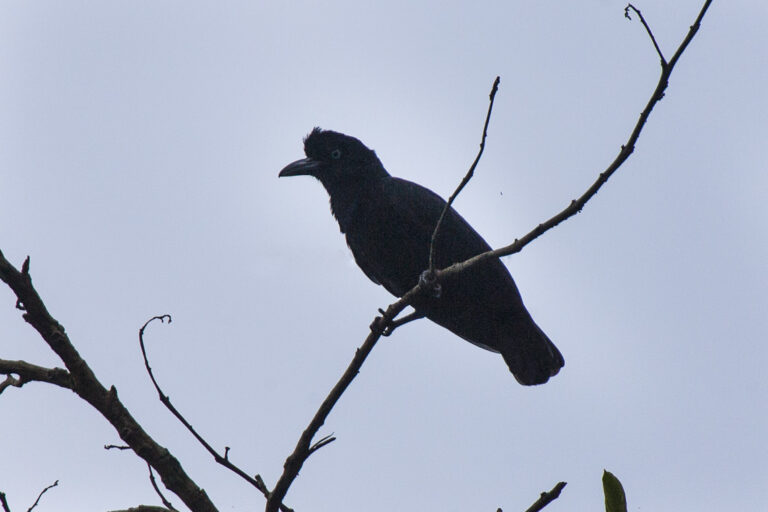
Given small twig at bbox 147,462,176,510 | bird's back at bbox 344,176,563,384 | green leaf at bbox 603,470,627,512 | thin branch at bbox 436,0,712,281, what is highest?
bird's back at bbox 344,176,563,384

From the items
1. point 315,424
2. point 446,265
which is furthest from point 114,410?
point 446,265

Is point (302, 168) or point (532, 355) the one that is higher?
point (302, 168)

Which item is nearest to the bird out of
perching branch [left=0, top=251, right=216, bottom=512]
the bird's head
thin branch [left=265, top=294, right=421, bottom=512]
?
the bird's head

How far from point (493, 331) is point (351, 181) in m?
1.65

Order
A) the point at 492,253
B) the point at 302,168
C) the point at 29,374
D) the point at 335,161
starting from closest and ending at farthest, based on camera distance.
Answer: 1. the point at 29,374
2. the point at 492,253
3. the point at 335,161
4. the point at 302,168

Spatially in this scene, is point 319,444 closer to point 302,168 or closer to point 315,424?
point 315,424

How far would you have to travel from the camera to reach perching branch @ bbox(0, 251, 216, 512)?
311cm

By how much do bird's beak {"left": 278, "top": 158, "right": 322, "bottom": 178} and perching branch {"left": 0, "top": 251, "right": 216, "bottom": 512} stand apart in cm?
425

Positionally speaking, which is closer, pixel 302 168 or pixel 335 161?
pixel 335 161

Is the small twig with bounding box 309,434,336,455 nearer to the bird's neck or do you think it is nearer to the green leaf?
the green leaf

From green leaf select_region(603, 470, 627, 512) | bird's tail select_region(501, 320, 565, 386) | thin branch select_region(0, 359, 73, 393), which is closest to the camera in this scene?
green leaf select_region(603, 470, 627, 512)

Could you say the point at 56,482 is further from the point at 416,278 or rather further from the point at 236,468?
the point at 416,278

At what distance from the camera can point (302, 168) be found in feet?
24.1

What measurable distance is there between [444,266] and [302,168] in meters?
1.80
